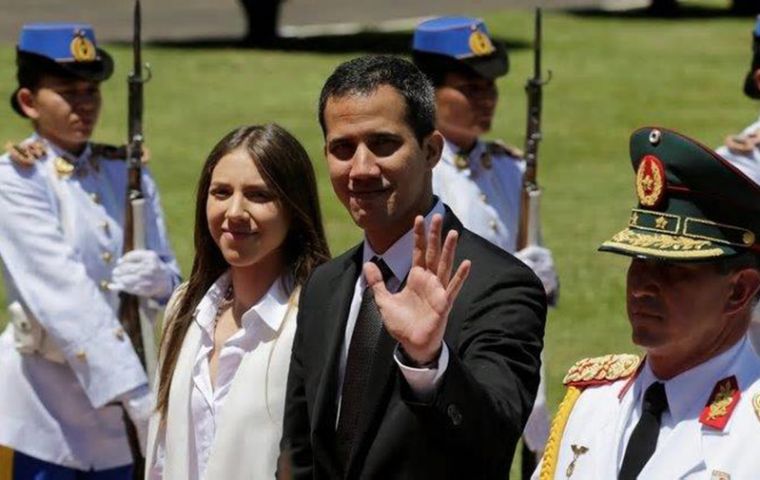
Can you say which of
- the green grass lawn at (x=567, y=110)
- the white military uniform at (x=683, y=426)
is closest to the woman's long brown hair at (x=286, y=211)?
the white military uniform at (x=683, y=426)

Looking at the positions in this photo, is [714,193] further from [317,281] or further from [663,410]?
[317,281]

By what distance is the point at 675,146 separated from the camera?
4.52m

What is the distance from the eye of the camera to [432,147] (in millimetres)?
4938

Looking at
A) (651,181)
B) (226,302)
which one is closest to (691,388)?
(651,181)

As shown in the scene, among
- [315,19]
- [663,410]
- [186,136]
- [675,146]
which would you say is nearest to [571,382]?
[663,410]

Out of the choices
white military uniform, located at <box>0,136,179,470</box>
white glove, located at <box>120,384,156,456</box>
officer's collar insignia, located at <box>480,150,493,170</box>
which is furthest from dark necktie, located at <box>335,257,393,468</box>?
officer's collar insignia, located at <box>480,150,493,170</box>

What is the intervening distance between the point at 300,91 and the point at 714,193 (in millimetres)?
18340

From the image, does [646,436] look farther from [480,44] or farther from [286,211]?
[480,44]

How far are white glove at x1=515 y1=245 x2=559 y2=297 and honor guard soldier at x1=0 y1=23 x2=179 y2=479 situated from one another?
141 centimetres

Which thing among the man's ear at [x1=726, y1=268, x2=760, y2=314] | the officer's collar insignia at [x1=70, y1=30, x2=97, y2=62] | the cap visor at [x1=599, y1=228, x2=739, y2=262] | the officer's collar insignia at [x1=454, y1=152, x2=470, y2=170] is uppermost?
the cap visor at [x1=599, y1=228, x2=739, y2=262]

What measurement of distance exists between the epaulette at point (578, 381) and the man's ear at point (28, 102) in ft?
12.3

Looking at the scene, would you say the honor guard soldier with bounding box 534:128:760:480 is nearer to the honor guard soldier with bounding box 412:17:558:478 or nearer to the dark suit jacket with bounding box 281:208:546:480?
the dark suit jacket with bounding box 281:208:546:480

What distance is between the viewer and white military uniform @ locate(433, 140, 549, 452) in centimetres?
828

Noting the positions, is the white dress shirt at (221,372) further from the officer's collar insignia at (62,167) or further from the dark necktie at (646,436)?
the officer's collar insignia at (62,167)
